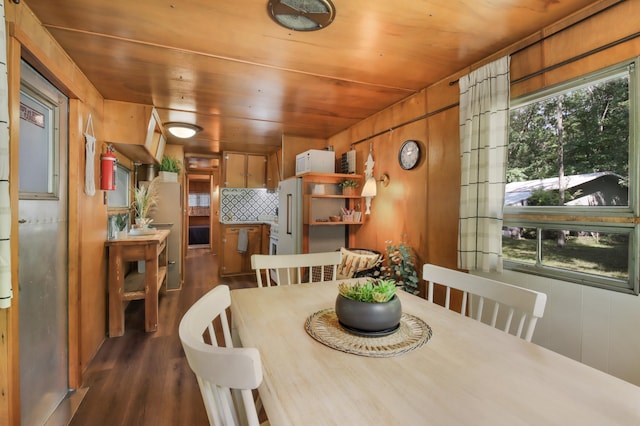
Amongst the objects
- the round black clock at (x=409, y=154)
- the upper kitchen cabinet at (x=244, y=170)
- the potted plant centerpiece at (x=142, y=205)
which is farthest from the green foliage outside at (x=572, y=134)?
the upper kitchen cabinet at (x=244, y=170)

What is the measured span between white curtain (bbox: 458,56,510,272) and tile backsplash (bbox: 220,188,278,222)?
172 inches

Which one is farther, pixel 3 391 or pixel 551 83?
pixel 551 83

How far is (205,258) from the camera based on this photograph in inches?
277

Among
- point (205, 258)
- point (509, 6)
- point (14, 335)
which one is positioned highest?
point (509, 6)

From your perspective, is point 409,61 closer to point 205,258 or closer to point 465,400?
point 465,400

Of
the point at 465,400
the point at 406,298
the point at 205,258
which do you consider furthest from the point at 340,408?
the point at 205,258

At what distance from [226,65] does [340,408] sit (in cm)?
229

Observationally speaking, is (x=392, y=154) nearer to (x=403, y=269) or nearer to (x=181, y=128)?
(x=403, y=269)

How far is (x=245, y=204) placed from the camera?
586 centimetres

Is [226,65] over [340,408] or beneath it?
over

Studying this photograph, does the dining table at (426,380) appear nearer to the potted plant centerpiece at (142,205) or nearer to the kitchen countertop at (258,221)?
the potted plant centerpiece at (142,205)

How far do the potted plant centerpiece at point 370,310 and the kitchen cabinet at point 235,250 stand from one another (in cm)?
451

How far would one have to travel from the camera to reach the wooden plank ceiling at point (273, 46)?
160 cm

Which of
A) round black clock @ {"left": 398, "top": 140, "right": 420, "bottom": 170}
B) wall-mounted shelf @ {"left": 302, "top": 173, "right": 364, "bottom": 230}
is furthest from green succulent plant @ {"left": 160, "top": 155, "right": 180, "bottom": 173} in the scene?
round black clock @ {"left": 398, "top": 140, "right": 420, "bottom": 170}
